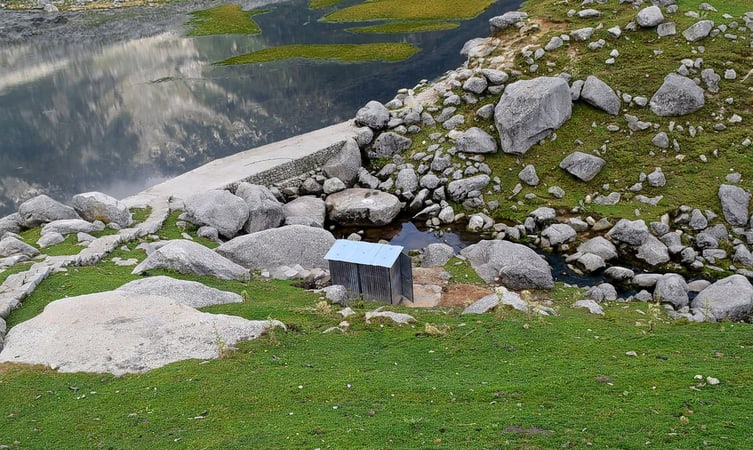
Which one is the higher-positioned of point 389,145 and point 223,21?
point 223,21

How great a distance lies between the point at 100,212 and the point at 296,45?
225 feet

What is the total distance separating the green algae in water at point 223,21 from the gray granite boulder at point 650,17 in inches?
3196

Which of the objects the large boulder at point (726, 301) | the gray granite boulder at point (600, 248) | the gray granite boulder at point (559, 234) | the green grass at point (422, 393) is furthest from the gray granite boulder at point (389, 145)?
the green grass at point (422, 393)

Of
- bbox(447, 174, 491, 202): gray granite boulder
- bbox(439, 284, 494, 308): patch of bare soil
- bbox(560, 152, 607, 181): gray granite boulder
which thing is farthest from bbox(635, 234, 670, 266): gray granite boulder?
bbox(447, 174, 491, 202): gray granite boulder

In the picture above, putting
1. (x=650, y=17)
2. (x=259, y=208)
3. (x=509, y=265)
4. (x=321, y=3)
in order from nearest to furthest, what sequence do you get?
(x=509, y=265) < (x=259, y=208) < (x=650, y=17) < (x=321, y=3)

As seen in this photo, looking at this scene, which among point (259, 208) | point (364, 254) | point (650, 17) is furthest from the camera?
point (650, 17)

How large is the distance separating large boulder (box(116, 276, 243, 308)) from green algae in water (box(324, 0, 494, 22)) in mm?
93321

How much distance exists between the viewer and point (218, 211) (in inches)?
1617

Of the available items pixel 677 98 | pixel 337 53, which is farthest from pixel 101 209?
pixel 337 53

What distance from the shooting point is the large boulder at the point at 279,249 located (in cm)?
3547

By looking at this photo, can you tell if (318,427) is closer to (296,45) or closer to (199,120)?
(199,120)

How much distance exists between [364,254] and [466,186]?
1762 cm

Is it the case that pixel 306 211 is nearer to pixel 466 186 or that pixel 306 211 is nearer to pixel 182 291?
pixel 466 186

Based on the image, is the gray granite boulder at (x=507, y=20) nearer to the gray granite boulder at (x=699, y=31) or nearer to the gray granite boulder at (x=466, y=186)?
the gray granite boulder at (x=699, y=31)
